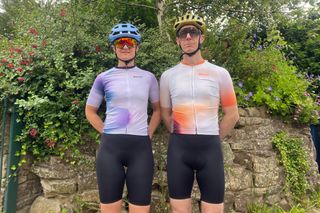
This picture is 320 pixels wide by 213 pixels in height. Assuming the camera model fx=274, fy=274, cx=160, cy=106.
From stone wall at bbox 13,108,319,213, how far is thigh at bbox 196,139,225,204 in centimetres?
108

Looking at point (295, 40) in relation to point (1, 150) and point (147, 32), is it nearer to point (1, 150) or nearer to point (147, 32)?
point (147, 32)

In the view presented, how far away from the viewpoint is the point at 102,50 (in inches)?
149

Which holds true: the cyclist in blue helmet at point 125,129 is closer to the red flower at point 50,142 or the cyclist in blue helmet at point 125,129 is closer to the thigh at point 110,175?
the thigh at point 110,175

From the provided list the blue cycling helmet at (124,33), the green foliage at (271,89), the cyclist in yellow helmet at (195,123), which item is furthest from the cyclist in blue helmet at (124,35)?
the green foliage at (271,89)

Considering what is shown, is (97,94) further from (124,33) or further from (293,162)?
(293,162)

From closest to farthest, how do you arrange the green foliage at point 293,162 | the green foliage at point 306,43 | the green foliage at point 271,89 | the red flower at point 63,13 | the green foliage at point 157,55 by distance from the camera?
the green foliage at point 157,55 → the red flower at point 63,13 → the green foliage at point 293,162 → the green foliage at point 271,89 → the green foliage at point 306,43

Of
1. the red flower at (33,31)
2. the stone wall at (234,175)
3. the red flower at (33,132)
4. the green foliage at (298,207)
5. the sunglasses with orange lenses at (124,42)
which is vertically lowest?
the green foliage at (298,207)

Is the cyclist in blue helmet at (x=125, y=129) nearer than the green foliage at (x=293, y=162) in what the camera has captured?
Yes

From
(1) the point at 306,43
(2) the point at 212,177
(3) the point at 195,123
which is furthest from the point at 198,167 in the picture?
(1) the point at 306,43

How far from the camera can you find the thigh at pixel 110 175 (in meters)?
2.52

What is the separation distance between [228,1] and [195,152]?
2919 millimetres

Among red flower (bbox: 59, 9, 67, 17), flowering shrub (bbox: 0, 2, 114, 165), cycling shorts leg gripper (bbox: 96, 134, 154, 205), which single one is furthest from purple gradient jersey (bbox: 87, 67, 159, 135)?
red flower (bbox: 59, 9, 67, 17)

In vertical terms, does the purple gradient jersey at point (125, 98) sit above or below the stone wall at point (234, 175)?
above

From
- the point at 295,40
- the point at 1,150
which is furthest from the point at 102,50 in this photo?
the point at 295,40
